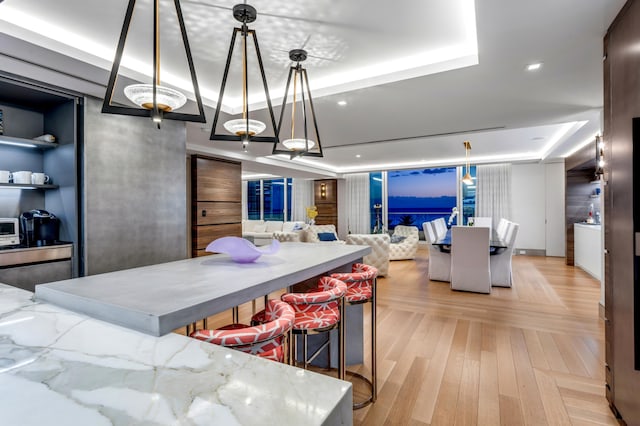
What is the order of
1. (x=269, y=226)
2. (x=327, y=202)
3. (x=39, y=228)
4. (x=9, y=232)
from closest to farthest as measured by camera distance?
(x=9, y=232), (x=39, y=228), (x=269, y=226), (x=327, y=202)

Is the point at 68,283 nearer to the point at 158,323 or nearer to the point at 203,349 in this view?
the point at 158,323

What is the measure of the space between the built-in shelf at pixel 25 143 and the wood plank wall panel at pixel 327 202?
838 centimetres

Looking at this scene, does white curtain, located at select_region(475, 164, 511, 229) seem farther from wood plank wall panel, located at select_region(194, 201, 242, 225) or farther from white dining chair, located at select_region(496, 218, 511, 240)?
wood plank wall panel, located at select_region(194, 201, 242, 225)

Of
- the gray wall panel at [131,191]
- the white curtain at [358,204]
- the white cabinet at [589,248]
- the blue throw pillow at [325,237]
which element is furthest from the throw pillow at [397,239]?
the gray wall panel at [131,191]

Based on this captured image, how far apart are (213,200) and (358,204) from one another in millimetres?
5290

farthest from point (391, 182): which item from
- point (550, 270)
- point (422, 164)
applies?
point (550, 270)

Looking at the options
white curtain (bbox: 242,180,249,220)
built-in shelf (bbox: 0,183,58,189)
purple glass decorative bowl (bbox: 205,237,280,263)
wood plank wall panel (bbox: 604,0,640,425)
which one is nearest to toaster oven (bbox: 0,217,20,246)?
built-in shelf (bbox: 0,183,58,189)

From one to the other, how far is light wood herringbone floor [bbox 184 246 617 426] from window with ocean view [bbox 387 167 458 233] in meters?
5.51

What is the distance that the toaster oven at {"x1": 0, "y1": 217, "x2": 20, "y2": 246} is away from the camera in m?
2.74

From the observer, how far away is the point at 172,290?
137 centimetres

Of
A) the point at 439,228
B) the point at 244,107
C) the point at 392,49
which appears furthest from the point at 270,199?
the point at 244,107

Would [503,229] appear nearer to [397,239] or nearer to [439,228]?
[439,228]

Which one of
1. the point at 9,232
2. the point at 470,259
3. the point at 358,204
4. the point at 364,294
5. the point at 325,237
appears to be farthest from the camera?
the point at 358,204

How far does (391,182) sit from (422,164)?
1.46m
